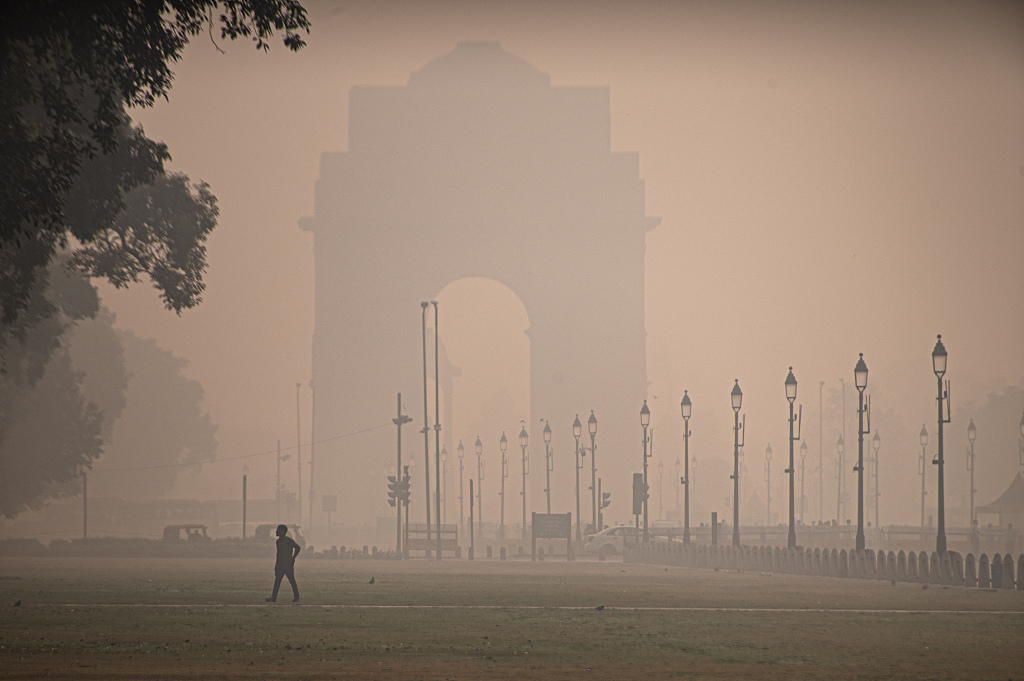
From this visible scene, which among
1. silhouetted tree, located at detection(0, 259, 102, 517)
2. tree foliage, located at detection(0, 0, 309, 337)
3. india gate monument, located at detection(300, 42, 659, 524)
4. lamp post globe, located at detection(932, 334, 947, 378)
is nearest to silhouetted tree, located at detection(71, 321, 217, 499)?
india gate monument, located at detection(300, 42, 659, 524)

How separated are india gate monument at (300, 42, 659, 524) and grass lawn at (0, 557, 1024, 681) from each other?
99.0 m

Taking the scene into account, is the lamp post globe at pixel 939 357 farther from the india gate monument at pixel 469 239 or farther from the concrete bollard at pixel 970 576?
the india gate monument at pixel 469 239

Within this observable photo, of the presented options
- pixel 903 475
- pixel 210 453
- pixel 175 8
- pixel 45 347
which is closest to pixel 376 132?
pixel 210 453

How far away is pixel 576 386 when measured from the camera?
132250 mm

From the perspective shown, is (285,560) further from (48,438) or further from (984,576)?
(48,438)

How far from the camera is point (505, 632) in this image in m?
21.0

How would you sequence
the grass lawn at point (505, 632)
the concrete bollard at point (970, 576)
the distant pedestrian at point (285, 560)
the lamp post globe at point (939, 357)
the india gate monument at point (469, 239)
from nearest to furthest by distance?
the grass lawn at point (505, 632) → the distant pedestrian at point (285, 560) → the concrete bollard at point (970, 576) → the lamp post globe at point (939, 357) → the india gate monument at point (469, 239)

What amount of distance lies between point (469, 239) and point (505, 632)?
391 ft

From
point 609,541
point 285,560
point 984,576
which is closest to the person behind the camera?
point 285,560

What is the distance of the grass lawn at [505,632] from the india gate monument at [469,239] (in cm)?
9902

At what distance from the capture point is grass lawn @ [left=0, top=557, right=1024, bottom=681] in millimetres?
16422

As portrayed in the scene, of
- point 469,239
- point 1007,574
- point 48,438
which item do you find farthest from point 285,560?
point 469,239

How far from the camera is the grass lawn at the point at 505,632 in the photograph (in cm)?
1642

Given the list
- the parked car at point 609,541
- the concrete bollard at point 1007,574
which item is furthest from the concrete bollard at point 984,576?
the parked car at point 609,541
